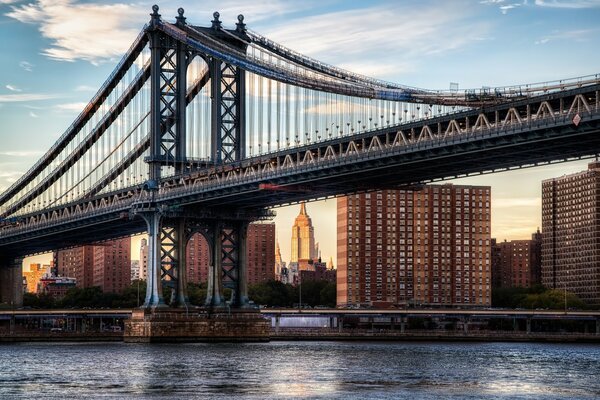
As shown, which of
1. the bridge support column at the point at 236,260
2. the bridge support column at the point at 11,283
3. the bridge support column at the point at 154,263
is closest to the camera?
the bridge support column at the point at 154,263

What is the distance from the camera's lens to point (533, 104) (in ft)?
269

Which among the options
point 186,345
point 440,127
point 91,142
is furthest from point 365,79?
point 91,142

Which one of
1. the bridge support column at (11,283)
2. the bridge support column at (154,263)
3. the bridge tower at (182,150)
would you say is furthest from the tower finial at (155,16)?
the bridge support column at (11,283)

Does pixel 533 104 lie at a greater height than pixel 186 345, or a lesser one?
greater

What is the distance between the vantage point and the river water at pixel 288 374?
2552 inches

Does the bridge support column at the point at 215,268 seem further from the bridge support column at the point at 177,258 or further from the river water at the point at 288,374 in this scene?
the river water at the point at 288,374

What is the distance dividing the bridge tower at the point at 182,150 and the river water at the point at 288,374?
1031 centimetres

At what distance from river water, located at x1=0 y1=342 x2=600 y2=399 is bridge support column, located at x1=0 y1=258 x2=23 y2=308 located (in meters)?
70.2

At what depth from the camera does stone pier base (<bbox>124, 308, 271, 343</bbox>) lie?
379 feet

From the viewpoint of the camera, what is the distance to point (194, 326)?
386 ft

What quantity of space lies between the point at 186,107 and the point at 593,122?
50302 millimetres

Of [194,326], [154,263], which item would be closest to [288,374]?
[194,326]

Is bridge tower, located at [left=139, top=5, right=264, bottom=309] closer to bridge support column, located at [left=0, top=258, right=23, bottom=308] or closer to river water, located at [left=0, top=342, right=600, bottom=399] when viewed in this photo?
river water, located at [left=0, top=342, right=600, bottom=399]

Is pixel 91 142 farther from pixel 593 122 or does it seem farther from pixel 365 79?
pixel 593 122
